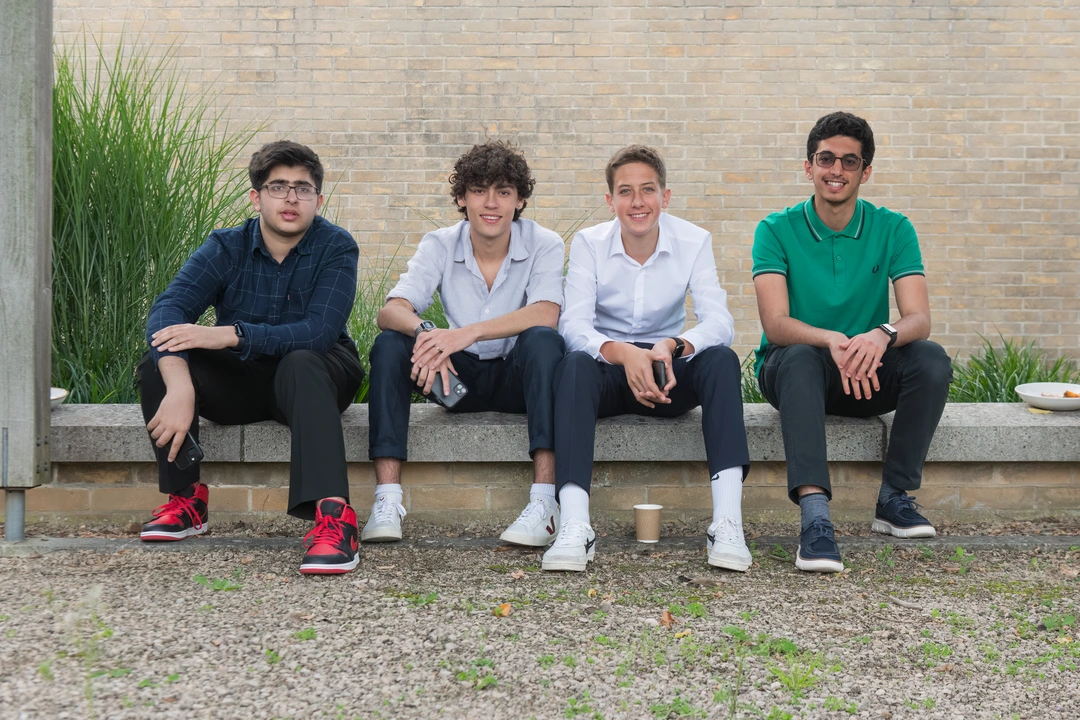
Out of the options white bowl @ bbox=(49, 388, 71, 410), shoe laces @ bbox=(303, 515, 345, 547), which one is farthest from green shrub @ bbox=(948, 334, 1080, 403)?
white bowl @ bbox=(49, 388, 71, 410)

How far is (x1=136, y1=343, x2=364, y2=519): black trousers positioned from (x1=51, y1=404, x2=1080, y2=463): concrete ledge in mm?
110

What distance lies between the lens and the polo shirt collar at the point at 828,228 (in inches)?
124

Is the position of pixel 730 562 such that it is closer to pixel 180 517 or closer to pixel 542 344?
pixel 542 344

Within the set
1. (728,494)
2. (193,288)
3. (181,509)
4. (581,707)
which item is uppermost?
(193,288)

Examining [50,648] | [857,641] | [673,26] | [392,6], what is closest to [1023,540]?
[857,641]

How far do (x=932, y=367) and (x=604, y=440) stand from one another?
3.30ft

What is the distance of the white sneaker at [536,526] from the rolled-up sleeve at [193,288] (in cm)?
115

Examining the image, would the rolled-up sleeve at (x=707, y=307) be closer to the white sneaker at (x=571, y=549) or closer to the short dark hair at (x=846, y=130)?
the short dark hair at (x=846, y=130)

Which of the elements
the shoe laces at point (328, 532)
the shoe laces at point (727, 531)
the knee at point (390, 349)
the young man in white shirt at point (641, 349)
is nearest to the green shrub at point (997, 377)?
the young man in white shirt at point (641, 349)

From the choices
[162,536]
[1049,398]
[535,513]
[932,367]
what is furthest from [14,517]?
[1049,398]

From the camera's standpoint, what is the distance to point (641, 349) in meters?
2.86

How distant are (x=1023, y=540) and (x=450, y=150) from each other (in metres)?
4.44

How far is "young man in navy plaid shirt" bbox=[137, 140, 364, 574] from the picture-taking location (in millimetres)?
2645

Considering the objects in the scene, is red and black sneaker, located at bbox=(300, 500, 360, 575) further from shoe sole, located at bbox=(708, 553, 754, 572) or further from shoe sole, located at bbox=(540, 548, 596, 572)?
shoe sole, located at bbox=(708, 553, 754, 572)
